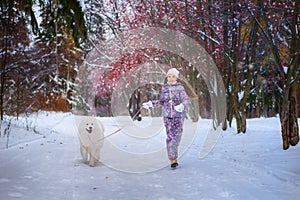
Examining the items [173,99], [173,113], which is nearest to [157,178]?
[173,113]

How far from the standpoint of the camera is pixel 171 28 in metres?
11.3

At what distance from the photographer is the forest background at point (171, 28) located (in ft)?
22.2

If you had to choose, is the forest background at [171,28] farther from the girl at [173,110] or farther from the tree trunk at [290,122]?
the girl at [173,110]

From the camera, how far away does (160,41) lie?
14336 millimetres

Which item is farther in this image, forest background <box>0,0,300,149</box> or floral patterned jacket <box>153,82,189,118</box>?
forest background <box>0,0,300,149</box>

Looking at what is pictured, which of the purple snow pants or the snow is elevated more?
the purple snow pants

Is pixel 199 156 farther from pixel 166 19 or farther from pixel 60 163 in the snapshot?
pixel 166 19

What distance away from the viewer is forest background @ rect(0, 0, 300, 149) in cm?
677

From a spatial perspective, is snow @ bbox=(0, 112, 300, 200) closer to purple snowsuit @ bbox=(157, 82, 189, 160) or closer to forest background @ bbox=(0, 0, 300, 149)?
purple snowsuit @ bbox=(157, 82, 189, 160)

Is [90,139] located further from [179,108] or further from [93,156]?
[179,108]

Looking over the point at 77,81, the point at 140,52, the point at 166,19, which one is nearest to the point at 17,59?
the point at 140,52

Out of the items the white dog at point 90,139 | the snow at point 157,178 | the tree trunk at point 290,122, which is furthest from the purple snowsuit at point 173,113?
the tree trunk at point 290,122

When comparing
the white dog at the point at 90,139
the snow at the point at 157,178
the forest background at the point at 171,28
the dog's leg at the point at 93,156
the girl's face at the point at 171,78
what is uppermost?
the forest background at the point at 171,28

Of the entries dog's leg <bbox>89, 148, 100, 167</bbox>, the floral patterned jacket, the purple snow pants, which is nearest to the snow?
dog's leg <bbox>89, 148, 100, 167</bbox>
